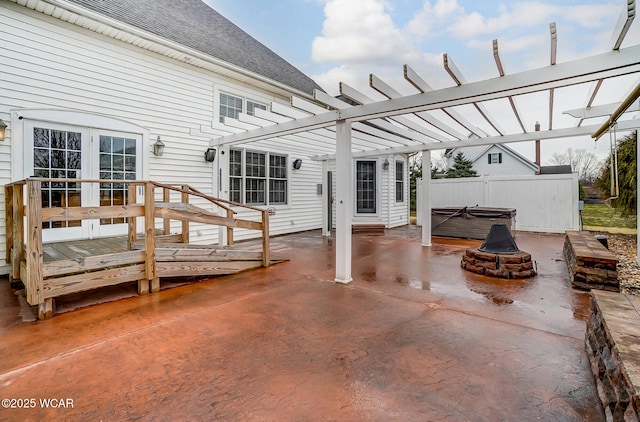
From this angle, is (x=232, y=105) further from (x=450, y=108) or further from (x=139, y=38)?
(x=450, y=108)

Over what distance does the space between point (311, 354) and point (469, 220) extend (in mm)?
7388

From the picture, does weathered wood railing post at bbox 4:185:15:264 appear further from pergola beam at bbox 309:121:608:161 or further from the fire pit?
pergola beam at bbox 309:121:608:161

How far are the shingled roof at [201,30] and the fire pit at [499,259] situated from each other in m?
6.60

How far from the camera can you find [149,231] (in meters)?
3.96

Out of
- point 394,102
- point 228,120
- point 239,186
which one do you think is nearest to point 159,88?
point 228,120

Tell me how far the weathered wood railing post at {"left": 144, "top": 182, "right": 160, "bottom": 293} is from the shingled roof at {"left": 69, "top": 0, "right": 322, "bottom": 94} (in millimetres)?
3757

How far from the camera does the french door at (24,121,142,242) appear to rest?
16.6 feet

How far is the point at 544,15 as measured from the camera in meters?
5.61

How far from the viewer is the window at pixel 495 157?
80.8 ft

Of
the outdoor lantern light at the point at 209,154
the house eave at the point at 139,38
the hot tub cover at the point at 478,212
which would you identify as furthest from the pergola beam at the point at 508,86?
the hot tub cover at the point at 478,212

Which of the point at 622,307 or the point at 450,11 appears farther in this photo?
the point at 450,11

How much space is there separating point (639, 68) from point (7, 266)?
8208 millimetres

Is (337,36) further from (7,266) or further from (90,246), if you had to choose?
(7,266)

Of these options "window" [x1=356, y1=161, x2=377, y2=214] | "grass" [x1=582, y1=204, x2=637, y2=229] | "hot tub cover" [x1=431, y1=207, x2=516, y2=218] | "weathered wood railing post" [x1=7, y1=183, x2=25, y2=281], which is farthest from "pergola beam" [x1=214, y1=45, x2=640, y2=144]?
"grass" [x1=582, y1=204, x2=637, y2=229]
